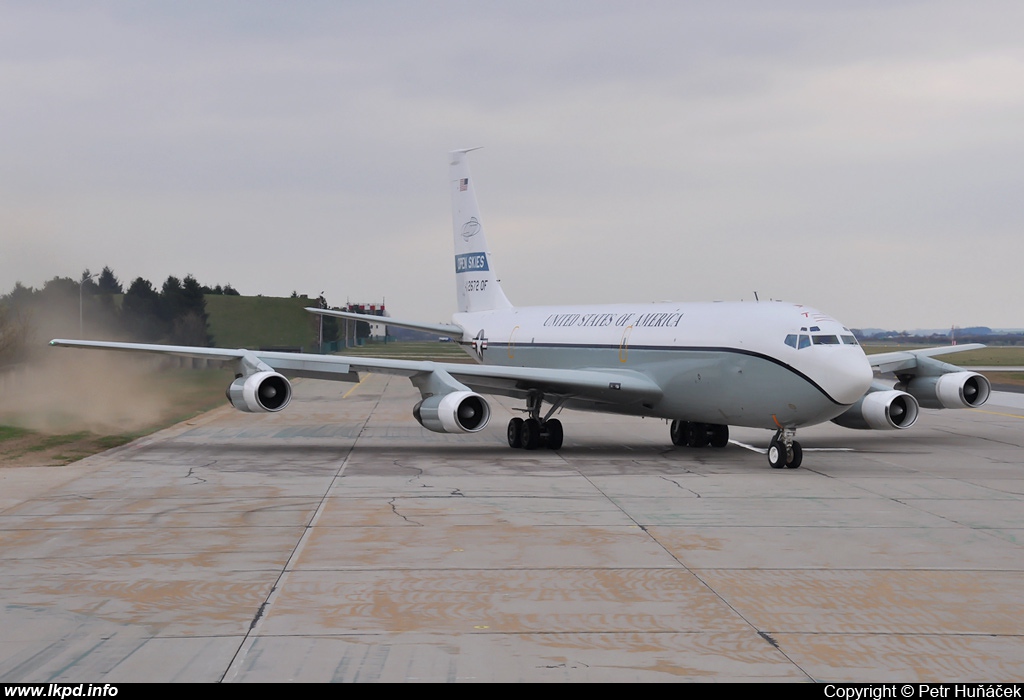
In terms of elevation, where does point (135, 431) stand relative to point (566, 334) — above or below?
below

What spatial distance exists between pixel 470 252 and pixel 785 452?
56.6ft

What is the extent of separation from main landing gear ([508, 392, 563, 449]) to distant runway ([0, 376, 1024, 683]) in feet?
9.14

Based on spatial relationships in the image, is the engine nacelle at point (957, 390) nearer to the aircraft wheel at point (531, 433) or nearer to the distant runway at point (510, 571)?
the distant runway at point (510, 571)

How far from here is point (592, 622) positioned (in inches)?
367

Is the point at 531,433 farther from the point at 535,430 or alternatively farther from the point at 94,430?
the point at 94,430

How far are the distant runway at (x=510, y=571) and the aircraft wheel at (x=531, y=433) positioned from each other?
2746 millimetres

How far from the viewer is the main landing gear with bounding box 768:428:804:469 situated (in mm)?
21047

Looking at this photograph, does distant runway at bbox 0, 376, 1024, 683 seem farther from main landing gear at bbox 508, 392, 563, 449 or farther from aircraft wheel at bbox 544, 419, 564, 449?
aircraft wheel at bbox 544, 419, 564, 449

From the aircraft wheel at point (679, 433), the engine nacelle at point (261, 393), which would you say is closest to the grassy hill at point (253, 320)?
the engine nacelle at point (261, 393)

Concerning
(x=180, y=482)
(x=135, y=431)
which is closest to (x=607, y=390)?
(x=180, y=482)

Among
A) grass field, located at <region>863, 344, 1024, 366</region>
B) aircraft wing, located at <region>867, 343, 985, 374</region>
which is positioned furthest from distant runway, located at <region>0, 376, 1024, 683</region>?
grass field, located at <region>863, 344, 1024, 366</region>
